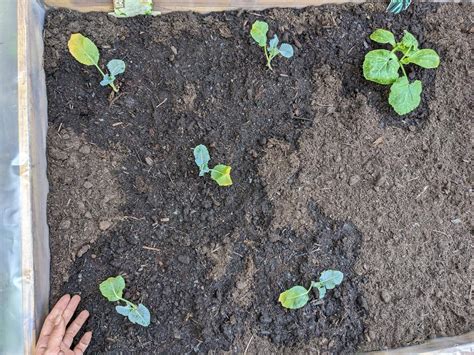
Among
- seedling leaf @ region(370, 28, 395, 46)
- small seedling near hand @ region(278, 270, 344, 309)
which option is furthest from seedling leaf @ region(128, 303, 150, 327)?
seedling leaf @ region(370, 28, 395, 46)

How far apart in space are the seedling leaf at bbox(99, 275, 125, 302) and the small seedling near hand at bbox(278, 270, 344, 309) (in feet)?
2.06

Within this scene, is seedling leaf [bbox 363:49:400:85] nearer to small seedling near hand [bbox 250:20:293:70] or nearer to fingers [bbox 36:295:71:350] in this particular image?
small seedling near hand [bbox 250:20:293:70]

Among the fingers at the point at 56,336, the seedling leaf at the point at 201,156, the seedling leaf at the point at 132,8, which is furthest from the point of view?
the seedling leaf at the point at 132,8

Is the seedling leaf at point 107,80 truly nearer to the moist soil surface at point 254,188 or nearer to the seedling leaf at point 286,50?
the moist soil surface at point 254,188

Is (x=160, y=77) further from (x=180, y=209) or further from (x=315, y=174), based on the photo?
(x=315, y=174)

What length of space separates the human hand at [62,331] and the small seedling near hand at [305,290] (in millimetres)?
776

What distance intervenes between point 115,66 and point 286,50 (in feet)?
2.35

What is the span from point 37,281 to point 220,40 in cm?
123

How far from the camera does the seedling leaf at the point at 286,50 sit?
198cm

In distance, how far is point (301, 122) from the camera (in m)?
2.03

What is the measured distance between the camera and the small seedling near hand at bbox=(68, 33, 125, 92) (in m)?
1.85

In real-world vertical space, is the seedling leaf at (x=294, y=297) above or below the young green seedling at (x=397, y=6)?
below

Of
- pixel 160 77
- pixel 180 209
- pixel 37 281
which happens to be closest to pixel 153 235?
pixel 180 209

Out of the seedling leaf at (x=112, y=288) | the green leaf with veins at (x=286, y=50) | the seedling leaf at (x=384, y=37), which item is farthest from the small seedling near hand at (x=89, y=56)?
the seedling leaf at (x=384, y=37)
